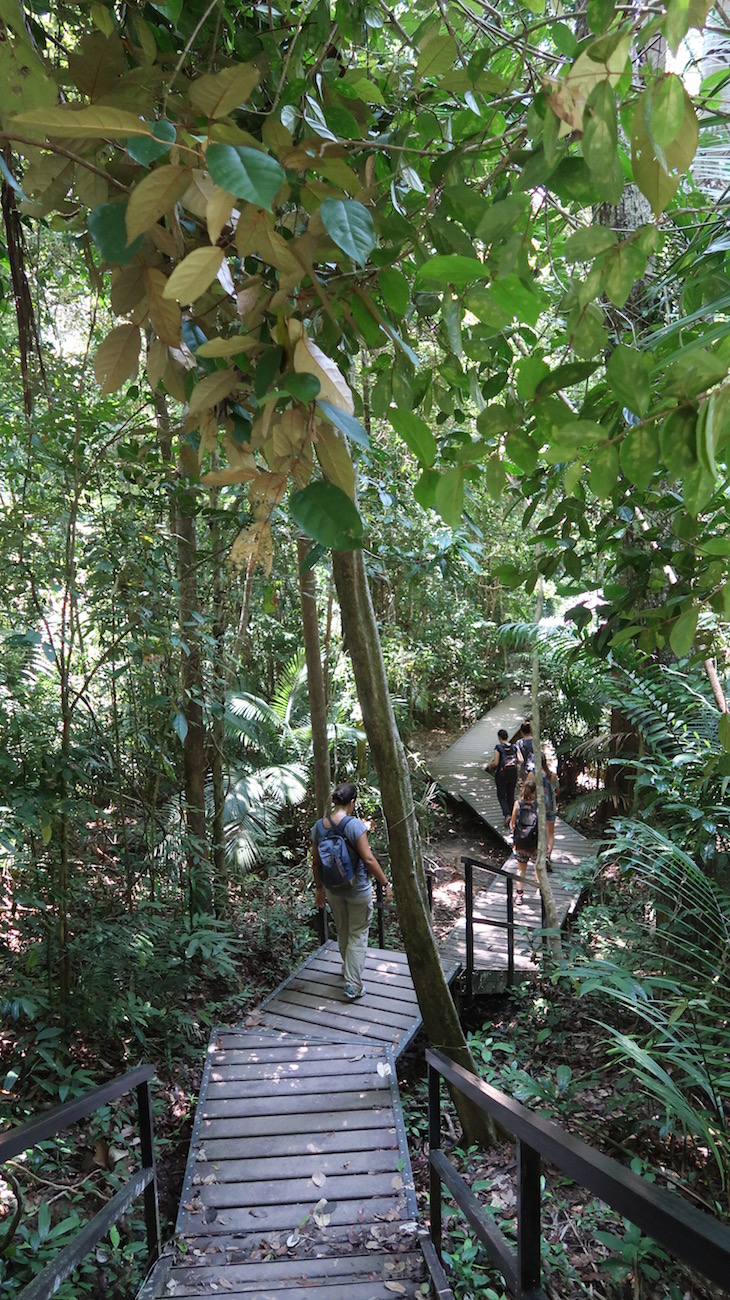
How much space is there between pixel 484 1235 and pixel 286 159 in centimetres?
236

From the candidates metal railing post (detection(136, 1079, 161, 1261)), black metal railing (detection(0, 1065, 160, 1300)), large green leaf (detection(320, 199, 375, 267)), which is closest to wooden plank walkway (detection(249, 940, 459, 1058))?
metal railing post (detection(136, 1079, 161, 1261))

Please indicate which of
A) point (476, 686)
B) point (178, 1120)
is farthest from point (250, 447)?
point (476, 686)

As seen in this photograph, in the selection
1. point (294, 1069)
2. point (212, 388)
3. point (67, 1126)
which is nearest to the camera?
point (212, 388)

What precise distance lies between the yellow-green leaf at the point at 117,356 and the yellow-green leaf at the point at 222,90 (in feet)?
0.96

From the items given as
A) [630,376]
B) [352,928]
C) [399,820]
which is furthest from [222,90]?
[352,928]

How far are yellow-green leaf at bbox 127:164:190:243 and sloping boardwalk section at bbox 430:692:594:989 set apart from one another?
489 centimetres

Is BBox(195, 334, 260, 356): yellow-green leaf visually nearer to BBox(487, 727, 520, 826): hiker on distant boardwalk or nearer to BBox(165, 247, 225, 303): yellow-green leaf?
BBox(165, 247, 225, 303): yellow-green leaf

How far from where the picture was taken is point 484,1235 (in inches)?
76.3

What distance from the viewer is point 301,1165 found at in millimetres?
3488

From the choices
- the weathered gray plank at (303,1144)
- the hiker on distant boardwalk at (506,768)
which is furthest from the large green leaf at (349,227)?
the hiker on distant boardwalk at (506,768)

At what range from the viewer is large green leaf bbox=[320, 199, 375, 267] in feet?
2.86

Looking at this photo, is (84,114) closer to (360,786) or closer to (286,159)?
(286,159)

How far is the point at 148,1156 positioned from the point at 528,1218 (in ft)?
5.49

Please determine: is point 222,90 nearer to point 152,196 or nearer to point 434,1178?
point 152,196
